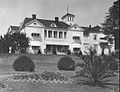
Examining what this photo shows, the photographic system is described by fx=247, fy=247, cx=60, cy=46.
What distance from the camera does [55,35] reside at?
205 ft

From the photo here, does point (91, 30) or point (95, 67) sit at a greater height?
point (91, 30)

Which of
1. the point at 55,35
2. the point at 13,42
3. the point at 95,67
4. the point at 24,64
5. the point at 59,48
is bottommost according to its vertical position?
the point at 24,64

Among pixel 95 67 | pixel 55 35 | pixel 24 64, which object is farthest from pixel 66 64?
pixel 55 35

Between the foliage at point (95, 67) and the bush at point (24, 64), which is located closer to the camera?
the foliage at point (95, 67)

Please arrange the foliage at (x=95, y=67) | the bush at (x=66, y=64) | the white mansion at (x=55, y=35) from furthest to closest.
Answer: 1. the white mansion at (x=55, y=35)
2. the bush at (x=66, y=64)
3. the foliage at (x=95, y=67)

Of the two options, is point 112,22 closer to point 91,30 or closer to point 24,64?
point 91,30

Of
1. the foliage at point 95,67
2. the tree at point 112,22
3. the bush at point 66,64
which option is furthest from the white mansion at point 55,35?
the foliage at point 95,67

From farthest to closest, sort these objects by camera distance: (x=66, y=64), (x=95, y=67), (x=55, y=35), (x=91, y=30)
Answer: (x=91, y=30) < (x=55, y=35) < (x=66, y=64) < (x=95, y=67)

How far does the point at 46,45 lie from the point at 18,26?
13.1 meters

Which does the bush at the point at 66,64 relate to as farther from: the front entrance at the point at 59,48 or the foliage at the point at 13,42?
the front entrance at the point at 59,48

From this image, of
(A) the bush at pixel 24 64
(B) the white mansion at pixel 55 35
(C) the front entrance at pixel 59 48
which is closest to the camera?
(A) the bush at pixel 24 64

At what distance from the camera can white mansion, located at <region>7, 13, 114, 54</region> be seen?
59062mm

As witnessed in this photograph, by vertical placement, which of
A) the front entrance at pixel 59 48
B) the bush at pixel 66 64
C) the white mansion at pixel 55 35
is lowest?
the bush at pixel 66 64

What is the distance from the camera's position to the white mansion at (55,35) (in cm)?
5906
